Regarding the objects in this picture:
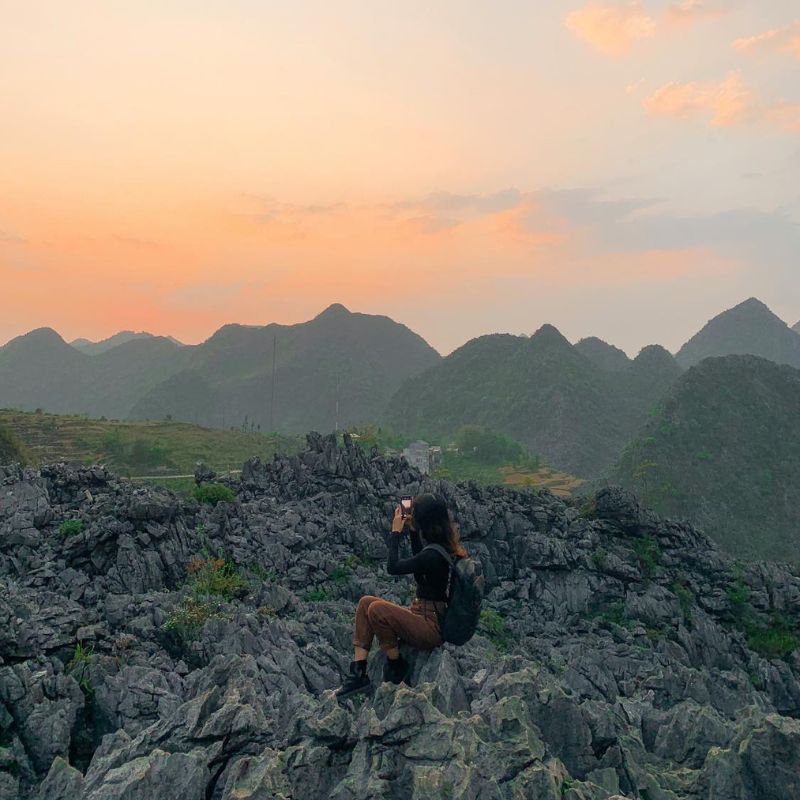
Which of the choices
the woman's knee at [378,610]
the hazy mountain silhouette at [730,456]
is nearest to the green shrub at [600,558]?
the woman's knee at [378,610]

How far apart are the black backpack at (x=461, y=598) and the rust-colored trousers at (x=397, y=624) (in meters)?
0.20

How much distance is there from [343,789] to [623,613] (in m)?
23.9

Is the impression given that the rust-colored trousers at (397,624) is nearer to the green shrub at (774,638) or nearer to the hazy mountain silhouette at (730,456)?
the green shrub at (774,638)

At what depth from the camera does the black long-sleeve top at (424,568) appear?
27.4ft

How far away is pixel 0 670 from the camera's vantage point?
39.5 ft

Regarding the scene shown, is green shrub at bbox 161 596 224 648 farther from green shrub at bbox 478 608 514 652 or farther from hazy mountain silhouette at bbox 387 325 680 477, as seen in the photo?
hazy mountain silhouette at bbox 387 325 680 477

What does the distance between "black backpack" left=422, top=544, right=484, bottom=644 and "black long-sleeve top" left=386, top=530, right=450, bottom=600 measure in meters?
0.09

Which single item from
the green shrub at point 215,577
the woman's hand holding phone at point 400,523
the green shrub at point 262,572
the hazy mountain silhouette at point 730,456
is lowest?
the hazy mountain silhouette at point 730,456

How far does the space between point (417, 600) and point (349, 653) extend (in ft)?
35.0

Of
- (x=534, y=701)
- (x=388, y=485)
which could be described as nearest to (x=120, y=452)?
(x=388, y=485)

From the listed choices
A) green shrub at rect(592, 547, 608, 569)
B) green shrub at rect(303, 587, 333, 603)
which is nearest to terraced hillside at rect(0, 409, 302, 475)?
green shrub at rect(303, 587, 333, 603)

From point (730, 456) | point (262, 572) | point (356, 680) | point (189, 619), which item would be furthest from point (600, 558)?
point (730, 456)

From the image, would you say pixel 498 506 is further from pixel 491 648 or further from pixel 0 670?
pixel 0 670

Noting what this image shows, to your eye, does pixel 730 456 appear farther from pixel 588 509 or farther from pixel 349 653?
pixel 349 653
